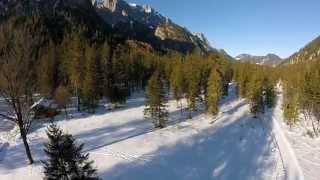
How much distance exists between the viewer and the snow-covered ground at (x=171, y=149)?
3891cm

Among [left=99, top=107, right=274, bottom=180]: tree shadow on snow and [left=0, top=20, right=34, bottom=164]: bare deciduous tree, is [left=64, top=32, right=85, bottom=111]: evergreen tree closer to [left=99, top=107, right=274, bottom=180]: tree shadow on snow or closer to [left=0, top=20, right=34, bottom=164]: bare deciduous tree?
[left=99, top=107, right=274, bottom=180]: tree shadow on snow

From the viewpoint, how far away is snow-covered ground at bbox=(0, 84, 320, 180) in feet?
128

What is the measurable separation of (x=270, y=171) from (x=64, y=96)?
36.9 m

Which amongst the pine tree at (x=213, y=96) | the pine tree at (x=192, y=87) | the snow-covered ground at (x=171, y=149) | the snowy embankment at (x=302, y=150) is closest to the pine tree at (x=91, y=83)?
the snow-covered ground at (x=171, y=149)

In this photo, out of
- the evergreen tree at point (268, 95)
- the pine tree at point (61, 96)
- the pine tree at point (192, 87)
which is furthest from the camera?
the evergreen tree at point (268, 95)

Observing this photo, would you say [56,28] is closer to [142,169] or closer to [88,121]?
[88,121]

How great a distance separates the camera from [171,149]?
158ft

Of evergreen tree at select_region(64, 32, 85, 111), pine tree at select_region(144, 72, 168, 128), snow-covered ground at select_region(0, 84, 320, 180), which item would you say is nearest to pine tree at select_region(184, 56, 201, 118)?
snow-covered ground at select_region(0, 84, 320, 180)

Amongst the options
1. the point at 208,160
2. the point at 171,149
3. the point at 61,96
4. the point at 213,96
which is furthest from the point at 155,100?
the point at 208,160

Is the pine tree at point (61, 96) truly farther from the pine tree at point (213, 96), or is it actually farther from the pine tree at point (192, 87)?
the pine tree at point (213, 96)

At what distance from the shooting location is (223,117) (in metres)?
77.3

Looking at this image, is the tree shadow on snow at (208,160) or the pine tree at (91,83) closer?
the tree shadow on snow at (208,160)

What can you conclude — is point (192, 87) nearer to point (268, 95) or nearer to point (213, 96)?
point (213, 96)

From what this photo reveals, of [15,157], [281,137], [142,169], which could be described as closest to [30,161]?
[15,157]
